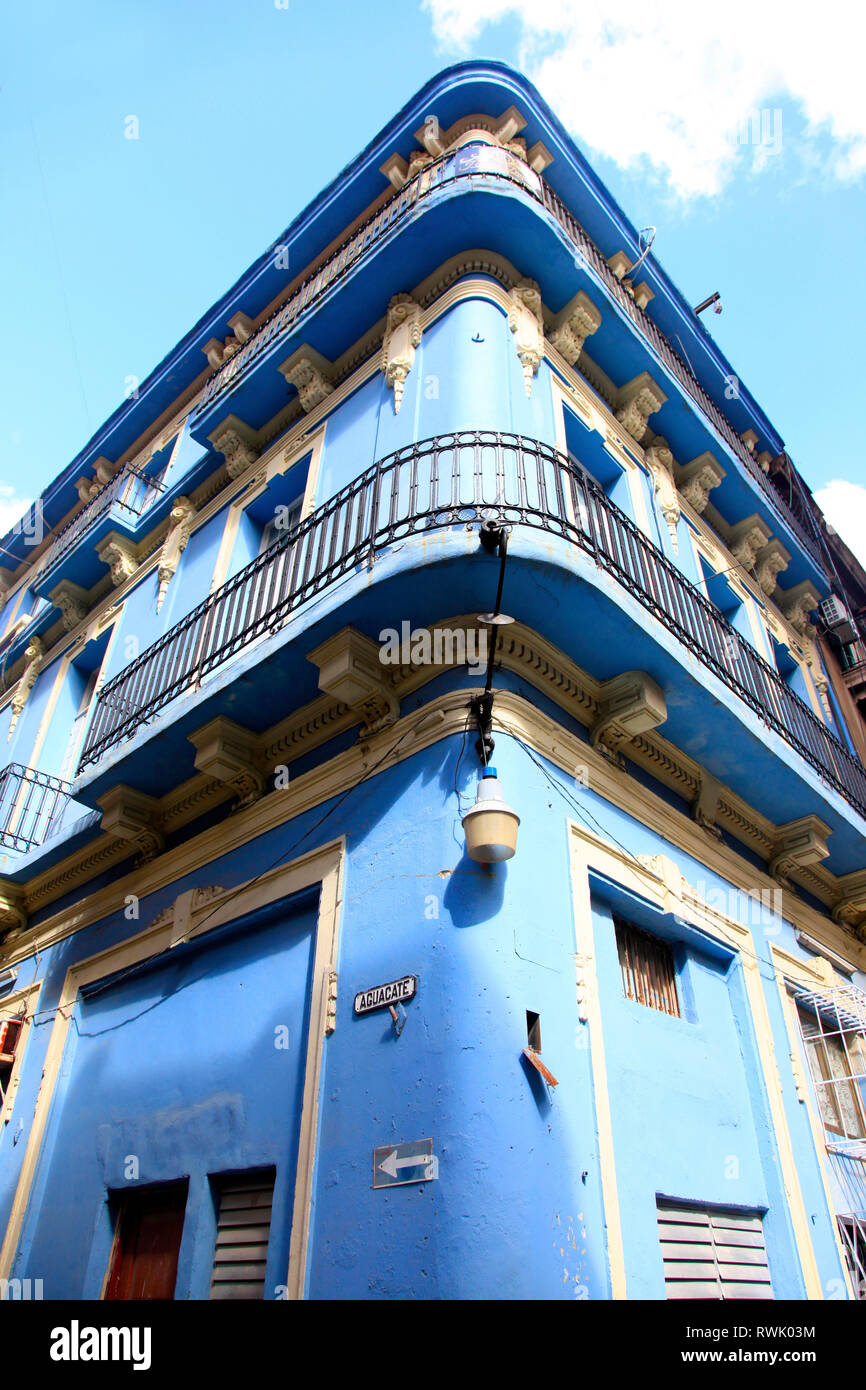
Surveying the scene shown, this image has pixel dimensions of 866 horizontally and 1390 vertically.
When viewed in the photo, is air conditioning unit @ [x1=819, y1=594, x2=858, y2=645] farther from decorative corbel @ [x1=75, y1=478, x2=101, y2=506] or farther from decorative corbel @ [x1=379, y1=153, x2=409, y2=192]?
decorative corbel @ [x1=75, y1=478, x2=101, y2=506]

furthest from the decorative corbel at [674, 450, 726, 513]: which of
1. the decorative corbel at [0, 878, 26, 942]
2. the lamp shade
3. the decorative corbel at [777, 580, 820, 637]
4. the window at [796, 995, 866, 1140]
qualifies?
the decorative corbel at [0, 878, 26, 942]

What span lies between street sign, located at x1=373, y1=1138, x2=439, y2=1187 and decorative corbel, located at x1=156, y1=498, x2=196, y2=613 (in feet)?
24.3

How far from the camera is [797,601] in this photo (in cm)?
1232

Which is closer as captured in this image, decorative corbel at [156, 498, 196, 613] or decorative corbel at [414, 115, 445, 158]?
decorative corbel at [414, 115, 445, 158]

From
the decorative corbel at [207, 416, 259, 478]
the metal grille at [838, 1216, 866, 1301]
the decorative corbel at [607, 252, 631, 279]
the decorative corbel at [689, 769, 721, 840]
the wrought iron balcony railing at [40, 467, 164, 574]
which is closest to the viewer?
the metal grille at [838, 1216, 866, 1301]

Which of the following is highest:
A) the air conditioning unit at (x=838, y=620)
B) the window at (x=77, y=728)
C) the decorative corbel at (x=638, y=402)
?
the air conditioning unit at (x=838, y=620)

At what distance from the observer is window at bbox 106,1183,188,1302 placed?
5.48 metres

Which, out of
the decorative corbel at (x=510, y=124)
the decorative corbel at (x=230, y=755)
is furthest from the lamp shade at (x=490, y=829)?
the decorative corbel at (x=510, y=124)

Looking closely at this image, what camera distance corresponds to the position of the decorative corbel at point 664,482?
927 cm

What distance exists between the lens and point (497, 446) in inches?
219

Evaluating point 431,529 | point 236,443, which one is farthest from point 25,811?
point 431,529

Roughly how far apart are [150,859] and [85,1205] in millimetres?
2701

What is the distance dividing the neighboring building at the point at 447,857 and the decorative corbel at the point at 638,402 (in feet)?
0.15

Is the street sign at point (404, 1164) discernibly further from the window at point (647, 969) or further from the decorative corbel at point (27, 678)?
the decorative corbel at point (27, 678)
